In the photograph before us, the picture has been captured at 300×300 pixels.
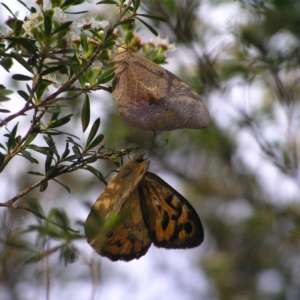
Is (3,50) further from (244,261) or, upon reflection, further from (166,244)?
(244,261)

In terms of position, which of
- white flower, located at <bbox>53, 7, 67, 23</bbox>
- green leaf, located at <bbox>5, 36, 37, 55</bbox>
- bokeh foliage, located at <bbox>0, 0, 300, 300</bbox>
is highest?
white flower, located at <bbox>53, 7, 67, 23</bbox>

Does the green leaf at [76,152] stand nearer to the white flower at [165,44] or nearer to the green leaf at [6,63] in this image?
the green leaf at [6,63]

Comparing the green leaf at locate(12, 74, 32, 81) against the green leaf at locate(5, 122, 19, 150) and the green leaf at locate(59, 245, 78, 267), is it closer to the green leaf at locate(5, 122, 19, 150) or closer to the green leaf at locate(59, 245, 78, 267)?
the green leaf at locate(5, 122, 19, 150)

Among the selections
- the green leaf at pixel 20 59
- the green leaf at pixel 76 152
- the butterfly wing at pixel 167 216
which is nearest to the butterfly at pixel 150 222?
the butterfly wing at pixel 167 216

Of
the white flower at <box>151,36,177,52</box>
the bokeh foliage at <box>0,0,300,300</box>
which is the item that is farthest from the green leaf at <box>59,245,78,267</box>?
the white flower at <box>151,36,177,52</box>

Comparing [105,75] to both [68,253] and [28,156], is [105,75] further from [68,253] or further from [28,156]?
[68,253]
